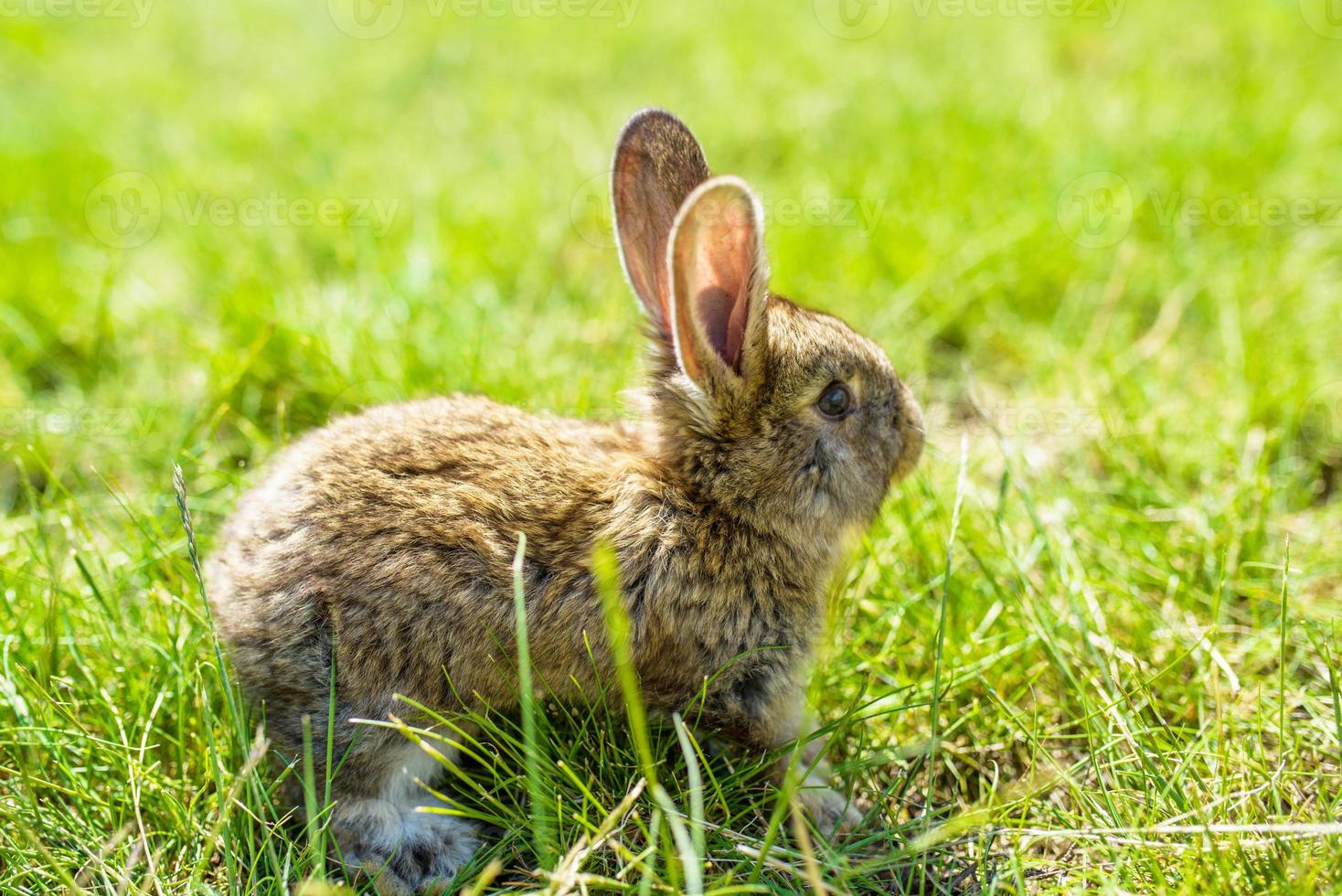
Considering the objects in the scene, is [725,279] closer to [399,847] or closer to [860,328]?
[399,847]

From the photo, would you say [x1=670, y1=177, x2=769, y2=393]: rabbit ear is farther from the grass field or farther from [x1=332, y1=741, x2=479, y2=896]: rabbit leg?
[x1=332, y1=741, x2=479, y2=896]: rabbit leg

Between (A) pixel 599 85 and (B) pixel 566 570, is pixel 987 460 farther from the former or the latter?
(A) pixel 599 85

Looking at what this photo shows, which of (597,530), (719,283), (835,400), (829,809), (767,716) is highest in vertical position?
(719,283)

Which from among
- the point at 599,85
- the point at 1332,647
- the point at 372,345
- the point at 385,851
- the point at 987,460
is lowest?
the point at 385,851

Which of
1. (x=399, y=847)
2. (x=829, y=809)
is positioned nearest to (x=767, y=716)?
(x=829, y=809)

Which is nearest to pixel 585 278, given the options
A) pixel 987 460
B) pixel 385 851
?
pixel 987 460

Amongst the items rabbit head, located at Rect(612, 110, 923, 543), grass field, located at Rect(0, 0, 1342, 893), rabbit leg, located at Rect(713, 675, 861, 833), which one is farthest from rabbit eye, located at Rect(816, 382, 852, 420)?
rabbit leg, located at Rect(713, 675, 861, 833)
